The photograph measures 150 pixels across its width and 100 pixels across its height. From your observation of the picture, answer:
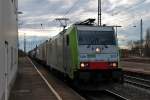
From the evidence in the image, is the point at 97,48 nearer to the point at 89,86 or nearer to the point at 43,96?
the point at 89,86

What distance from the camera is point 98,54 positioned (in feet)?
63.1

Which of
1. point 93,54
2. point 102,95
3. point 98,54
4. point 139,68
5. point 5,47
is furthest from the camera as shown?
point 139,68

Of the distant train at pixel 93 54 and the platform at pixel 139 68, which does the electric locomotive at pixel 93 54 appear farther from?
the platform at pixel 139 68

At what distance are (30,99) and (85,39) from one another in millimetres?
4413

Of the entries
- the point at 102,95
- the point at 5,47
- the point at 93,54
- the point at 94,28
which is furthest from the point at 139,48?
the point at 5,47

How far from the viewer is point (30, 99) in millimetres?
16797

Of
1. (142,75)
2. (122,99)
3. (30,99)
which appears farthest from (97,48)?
(142,75)

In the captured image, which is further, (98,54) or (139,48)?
(139,48)

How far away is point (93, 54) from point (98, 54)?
0.84 feet

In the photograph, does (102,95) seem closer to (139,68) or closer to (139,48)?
(139,68)

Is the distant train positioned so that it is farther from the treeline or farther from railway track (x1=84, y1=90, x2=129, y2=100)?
the treeline

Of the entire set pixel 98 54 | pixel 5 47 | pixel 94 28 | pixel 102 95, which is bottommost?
pixel 102 95

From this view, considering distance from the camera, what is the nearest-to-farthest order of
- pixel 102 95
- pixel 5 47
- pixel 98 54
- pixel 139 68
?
1. pixel 5 47
2. pixel 98 54
3. pixel 102 95
4. pixel 139 68

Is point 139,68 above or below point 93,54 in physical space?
below
